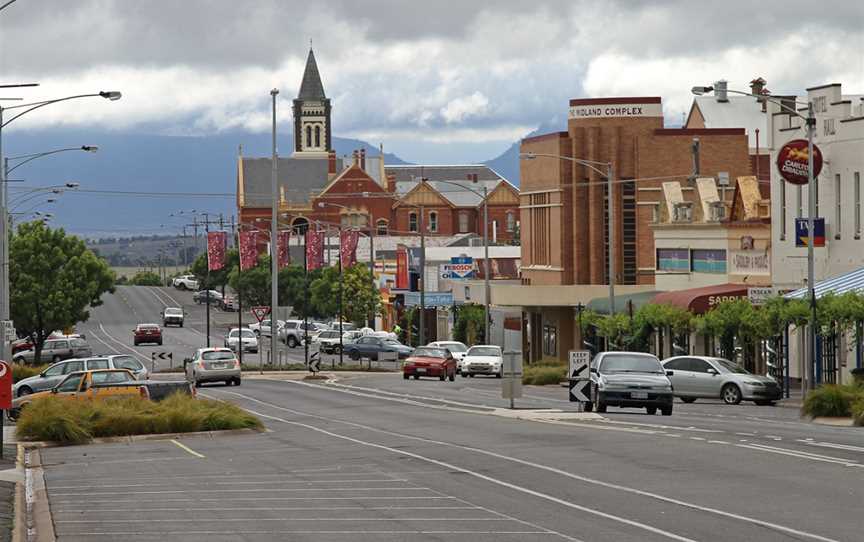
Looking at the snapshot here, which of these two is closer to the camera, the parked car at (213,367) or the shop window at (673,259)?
the parked car at (213,367)

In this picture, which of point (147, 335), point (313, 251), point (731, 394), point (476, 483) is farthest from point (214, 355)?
point (147, 335)

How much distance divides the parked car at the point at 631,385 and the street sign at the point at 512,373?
5.75ft

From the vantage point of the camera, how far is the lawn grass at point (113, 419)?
28547mm

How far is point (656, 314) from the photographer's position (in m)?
54.8

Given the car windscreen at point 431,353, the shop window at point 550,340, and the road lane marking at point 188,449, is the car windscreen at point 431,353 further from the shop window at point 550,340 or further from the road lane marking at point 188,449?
the road lane marking at point 188,449

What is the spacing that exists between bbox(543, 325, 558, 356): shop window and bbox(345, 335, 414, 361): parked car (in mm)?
7309

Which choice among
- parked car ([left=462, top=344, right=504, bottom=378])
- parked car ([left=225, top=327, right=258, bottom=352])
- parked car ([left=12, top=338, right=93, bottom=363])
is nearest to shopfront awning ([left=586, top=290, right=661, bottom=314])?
parked car ([left=462, top=344, right=504, bottom=378])

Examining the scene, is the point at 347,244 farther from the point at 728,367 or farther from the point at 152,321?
the point at 728,367

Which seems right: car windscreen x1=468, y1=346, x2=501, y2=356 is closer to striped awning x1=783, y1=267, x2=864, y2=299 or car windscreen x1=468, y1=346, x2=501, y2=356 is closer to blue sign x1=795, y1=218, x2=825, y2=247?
blue sign x1=795, y1=218, x2=825, y2=247

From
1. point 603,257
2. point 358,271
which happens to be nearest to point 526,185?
point 603,257

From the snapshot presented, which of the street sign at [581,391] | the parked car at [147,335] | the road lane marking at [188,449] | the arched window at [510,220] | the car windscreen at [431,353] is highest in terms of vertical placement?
the arched window at [510,220]

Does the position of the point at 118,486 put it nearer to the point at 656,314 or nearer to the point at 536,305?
the point at 656,314

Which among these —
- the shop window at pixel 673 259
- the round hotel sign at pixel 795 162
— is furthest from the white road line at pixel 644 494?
the shop window at pixel 673 259

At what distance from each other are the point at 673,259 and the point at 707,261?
3916 millimetres
